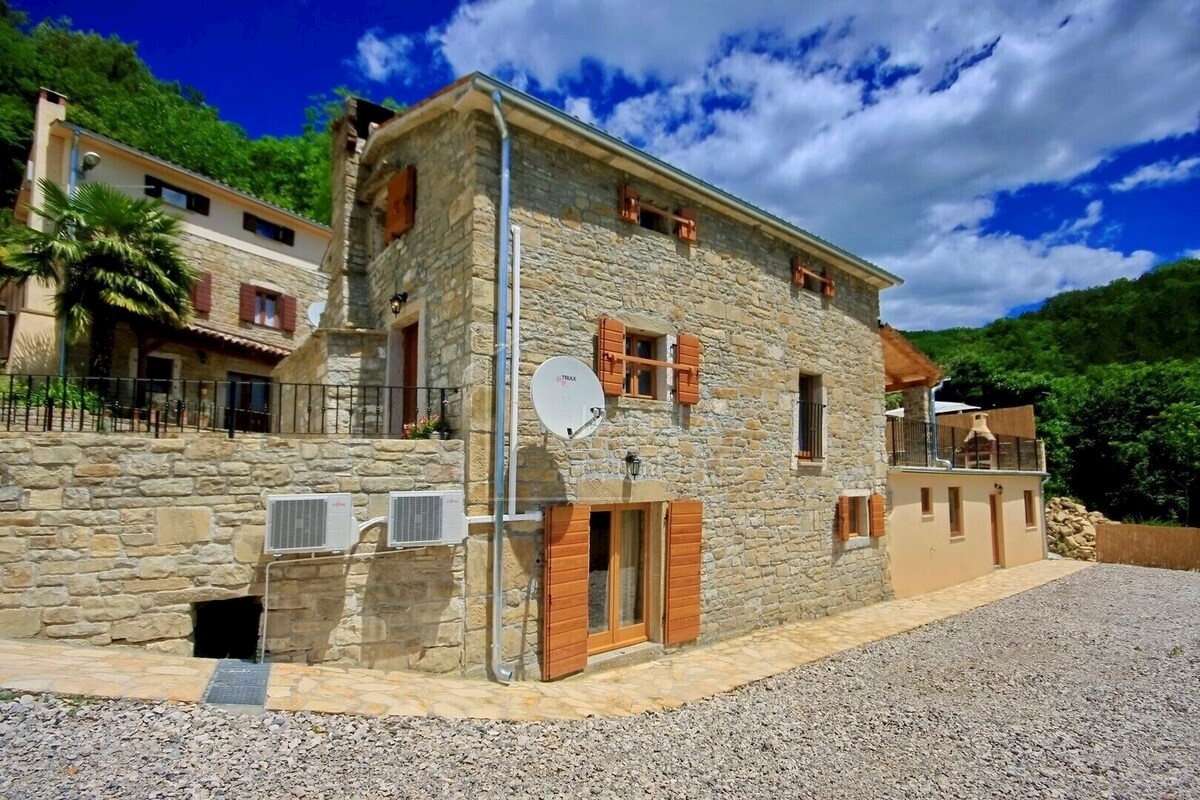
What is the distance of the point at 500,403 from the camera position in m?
6.40

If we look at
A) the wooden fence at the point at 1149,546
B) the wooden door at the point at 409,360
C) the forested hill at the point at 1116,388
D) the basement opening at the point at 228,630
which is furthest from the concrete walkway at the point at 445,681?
the forested hill at the point at 1116,388

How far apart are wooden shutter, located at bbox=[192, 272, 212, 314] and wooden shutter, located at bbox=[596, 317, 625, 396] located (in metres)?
12.7

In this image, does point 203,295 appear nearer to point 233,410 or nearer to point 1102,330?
point 233,410

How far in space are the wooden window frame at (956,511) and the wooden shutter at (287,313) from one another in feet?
56.8

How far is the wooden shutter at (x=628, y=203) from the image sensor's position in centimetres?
782

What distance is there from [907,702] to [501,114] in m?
7.18

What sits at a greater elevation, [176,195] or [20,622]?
[176,195]

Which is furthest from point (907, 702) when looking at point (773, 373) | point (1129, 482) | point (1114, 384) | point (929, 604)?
point (1114, 384)

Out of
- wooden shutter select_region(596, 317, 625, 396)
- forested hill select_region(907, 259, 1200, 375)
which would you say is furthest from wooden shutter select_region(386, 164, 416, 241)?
forested hill select_region(907, 259, 1200, 375)

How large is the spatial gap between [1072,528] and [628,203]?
58.0 feet

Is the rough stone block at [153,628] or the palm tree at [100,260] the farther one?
the palm tree at [100,260]

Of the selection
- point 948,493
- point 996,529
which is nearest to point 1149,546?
point 996,529

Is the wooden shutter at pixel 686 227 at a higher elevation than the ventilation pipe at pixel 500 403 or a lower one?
higher

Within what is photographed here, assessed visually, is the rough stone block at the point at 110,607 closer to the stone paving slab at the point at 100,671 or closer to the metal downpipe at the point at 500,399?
the stone paving slab at the point at 100,671
